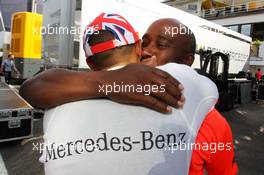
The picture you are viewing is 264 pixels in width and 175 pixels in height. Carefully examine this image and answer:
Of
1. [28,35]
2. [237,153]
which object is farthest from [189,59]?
[28,35]

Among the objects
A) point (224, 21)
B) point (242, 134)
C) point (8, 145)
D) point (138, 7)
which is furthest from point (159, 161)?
point (224, 21)

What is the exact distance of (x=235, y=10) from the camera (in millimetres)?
32156

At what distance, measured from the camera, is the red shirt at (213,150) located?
1.13 metres

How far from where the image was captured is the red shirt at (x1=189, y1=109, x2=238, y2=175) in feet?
3.72

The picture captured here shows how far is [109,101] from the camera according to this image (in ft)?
3.40

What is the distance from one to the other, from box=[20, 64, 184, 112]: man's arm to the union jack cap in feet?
0.33

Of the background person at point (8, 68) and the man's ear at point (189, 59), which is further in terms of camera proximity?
the background person at point (8, 68)

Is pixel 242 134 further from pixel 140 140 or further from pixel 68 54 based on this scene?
pixel 140 140

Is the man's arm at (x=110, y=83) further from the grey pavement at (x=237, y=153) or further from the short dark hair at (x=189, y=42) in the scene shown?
the grey pavement at (x=237, y=153)

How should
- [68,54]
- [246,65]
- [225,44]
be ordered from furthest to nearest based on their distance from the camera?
[246,65]
[225,44]
[68,54]

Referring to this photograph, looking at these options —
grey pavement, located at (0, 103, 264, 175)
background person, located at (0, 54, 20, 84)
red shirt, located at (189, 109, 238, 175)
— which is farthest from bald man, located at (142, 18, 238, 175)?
background person, located at (0, 54, 20, 84)

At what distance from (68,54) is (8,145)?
8.91 ft

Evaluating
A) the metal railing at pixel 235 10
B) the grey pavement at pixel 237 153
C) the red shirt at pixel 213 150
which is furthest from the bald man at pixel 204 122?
the metal railing at pixel 235 10

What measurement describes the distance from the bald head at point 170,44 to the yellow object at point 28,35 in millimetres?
10519
